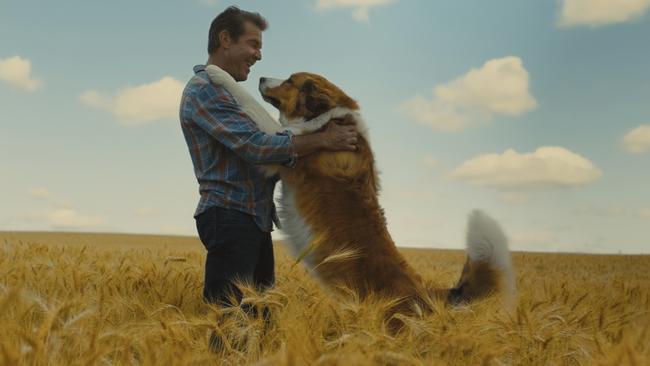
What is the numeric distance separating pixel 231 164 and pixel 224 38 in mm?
949

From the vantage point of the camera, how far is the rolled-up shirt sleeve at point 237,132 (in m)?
3.75

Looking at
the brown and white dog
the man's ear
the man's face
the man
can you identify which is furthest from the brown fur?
the man's ear

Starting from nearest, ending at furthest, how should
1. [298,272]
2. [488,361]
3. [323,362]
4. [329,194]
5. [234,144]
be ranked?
1. [323,362]
2. [488,361]
3. [234,144]
4. [329,194]
5. [298,272]

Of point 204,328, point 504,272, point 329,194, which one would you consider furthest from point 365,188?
point 204,328

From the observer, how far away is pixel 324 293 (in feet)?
12.9

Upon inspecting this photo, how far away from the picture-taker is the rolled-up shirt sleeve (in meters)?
3.75

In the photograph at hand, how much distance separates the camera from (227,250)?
3830mm

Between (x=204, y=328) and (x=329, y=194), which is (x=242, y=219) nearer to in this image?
(x=329, y=194)

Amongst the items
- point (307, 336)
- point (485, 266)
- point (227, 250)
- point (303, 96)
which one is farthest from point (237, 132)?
point (485, 266)

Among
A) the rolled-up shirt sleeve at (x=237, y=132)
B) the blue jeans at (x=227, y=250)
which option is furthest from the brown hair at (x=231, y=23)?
the blue jeans at (x=227, y=250)

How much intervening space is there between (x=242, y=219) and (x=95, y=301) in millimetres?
1086

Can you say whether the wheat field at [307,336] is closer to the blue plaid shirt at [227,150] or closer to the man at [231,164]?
the man at [231,164]

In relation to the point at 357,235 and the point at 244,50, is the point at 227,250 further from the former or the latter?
the point at 244,50

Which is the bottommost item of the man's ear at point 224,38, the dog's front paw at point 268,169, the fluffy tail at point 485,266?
the fluffy tail at point 485,266
